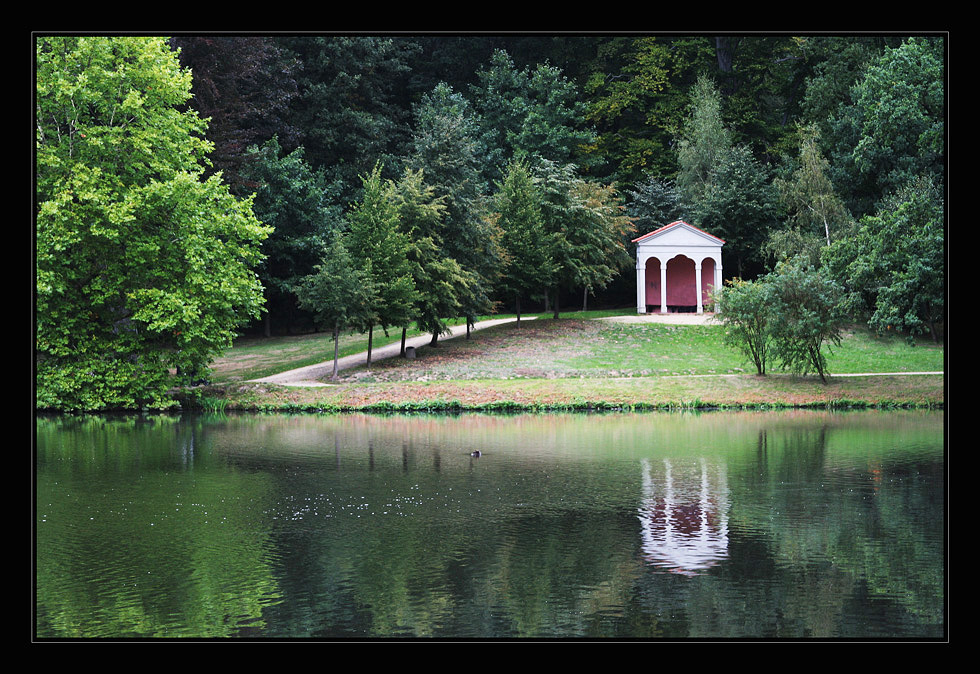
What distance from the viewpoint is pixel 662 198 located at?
2205 inches

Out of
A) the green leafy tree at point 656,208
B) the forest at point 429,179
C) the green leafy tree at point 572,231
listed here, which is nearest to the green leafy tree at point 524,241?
the forest at point 429,179

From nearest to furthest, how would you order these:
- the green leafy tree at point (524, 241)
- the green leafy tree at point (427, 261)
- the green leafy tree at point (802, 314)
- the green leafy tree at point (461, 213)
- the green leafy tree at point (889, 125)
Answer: the green leafy tree at point (802, 314) < the green leafy tree at point (427, 261) < the green leafy tree at point (889, 125) < the green leafy tree at point (461, 213) < the green leafy tree at point (524, 241)

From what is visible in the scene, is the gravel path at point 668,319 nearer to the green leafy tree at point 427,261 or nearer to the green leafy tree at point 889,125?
the green leafy tree at point 889,125

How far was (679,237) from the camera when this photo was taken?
49969 millimetres

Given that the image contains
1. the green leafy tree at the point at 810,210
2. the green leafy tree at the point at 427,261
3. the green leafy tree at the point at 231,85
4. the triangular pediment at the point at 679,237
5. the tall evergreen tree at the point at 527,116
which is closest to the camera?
the green leafy tree at the point at 427,261

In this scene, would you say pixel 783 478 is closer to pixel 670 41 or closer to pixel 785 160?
pixel 785 160

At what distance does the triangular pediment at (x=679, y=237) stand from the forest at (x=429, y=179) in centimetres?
165

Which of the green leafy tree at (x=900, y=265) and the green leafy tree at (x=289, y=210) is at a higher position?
the green leafy tree at (x=289, y=210)

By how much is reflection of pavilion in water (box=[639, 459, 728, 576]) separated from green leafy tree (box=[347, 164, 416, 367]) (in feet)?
60.5

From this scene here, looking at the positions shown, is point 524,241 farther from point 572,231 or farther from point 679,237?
point 679,237

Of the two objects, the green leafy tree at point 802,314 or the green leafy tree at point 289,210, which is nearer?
the green leafy tree at point 802,314

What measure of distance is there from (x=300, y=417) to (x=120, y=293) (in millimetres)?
7492

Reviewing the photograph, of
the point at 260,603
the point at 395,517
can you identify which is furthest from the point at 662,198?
the point at 260,603

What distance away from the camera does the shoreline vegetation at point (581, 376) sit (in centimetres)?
3014
